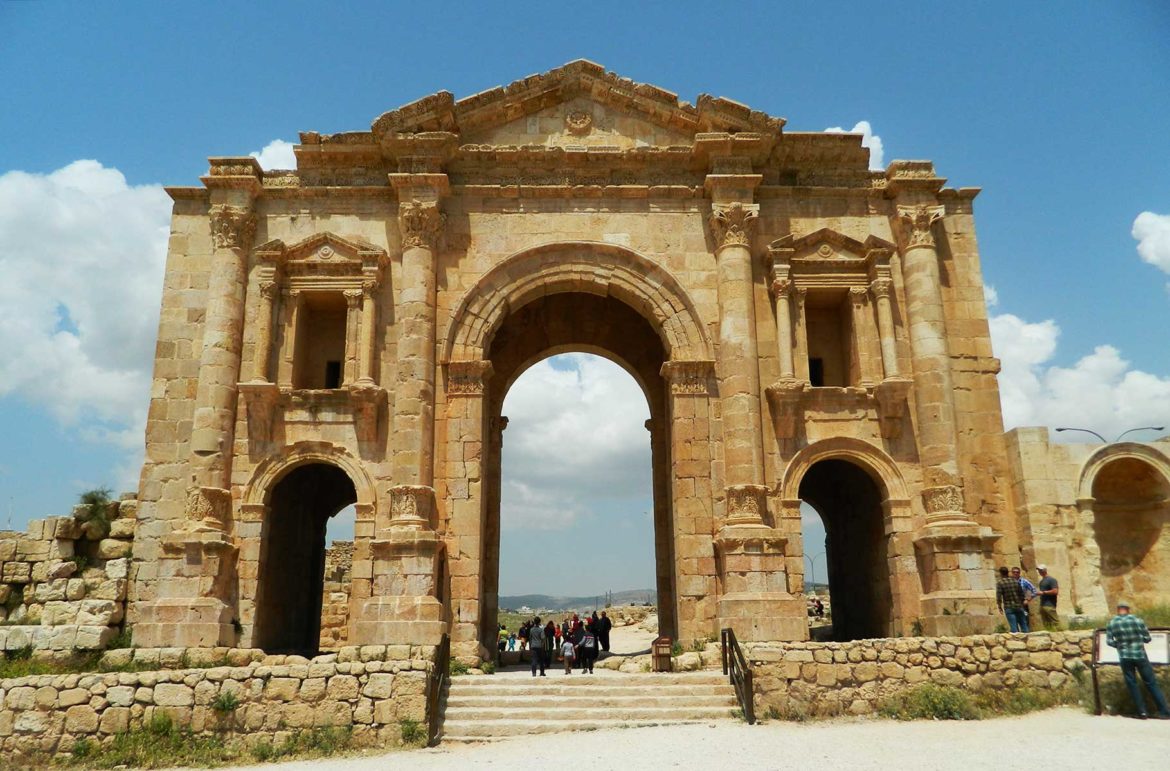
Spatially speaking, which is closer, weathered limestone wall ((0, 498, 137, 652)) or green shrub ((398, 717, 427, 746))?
green shrub ((398, 717, 427, 746))

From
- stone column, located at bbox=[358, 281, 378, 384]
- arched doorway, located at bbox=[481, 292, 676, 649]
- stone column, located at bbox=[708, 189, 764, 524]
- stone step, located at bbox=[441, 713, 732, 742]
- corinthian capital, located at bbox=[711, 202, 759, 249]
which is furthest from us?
arched doorway, located at bbox=[481, 292, 676, 649]

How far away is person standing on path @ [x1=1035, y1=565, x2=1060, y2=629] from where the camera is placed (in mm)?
14184

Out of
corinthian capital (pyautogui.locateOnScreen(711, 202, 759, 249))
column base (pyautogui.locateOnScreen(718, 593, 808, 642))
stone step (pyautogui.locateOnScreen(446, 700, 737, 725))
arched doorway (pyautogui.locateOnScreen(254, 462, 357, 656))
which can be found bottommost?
stone step (pyautogui.locateOnScreen(446, 700, 737, 725))

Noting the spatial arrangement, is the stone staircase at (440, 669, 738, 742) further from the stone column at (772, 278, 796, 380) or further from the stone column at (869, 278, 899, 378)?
the stone column at (869, 278, 899, 378)

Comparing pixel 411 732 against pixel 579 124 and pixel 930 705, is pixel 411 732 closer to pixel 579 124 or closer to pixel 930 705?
pixel 930 705

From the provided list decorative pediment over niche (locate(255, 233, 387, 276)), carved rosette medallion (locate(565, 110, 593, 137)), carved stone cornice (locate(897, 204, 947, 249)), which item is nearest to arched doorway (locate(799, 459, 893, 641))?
carved stone cornice (locate(897, 204, 947, 249))

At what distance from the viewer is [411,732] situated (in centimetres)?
1103

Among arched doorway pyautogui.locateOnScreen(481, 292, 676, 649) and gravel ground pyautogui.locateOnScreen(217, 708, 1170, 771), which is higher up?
arched doorway pyautogui.locateOnScreen(481, 292, 676, 649)

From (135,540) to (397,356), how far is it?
224 inches

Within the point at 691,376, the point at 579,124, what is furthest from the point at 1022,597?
the point at 579,124

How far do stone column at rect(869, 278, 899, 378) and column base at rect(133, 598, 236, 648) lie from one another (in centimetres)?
1277

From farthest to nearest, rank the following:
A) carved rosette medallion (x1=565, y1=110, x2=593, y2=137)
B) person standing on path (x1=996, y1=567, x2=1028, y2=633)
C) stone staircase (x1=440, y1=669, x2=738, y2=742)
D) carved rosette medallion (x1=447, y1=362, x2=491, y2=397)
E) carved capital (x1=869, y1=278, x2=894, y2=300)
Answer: carved rosette medallion (x1=565, y1=110, x2=593, y2=137) → carved capital (x1=869, y1=278, x2=894, y2=300) → carved rosette medallion (x1=447, y1=362, x2=491, y2=397) → person standing on path (x1=996, y1=567, x2=1028, y2=633) → stone staircase (x1=440, y1=669, x2=738, y2=742)

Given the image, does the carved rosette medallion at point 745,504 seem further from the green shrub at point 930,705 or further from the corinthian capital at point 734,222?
the corinthian capital at point 734,222

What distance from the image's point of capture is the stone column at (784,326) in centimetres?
1564
